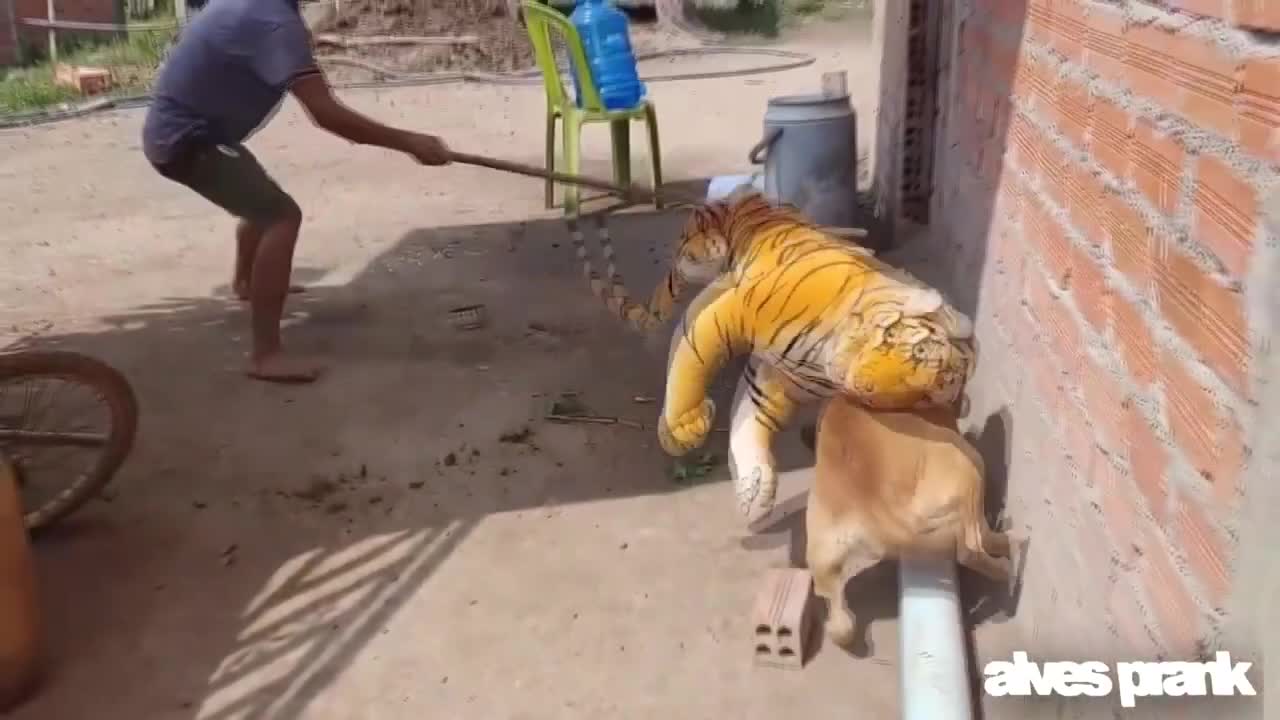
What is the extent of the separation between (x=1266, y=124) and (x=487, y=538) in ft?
7.39

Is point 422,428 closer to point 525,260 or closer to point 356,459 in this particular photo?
point 356,459

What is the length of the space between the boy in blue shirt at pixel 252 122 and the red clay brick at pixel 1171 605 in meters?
2.72

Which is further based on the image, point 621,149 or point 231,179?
point 621,149

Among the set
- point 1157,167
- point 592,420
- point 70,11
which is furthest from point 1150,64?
point 70,11

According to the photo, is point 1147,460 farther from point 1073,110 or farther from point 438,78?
point 438,78

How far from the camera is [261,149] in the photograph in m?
8.86

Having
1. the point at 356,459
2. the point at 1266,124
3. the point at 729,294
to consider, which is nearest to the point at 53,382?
the point at 356,459

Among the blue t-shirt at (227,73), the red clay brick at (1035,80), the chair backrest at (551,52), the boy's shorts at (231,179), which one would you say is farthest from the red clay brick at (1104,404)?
the chair backrest at (551,52)

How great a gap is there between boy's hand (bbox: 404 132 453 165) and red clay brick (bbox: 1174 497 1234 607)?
9.05 feet

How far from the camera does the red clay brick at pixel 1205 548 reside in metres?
1.45

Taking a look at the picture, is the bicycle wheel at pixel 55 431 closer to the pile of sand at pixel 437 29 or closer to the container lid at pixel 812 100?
the container lid at pixel 812 100

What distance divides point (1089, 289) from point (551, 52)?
477cm

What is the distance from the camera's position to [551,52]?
6.47 m

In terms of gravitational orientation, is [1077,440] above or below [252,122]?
below
